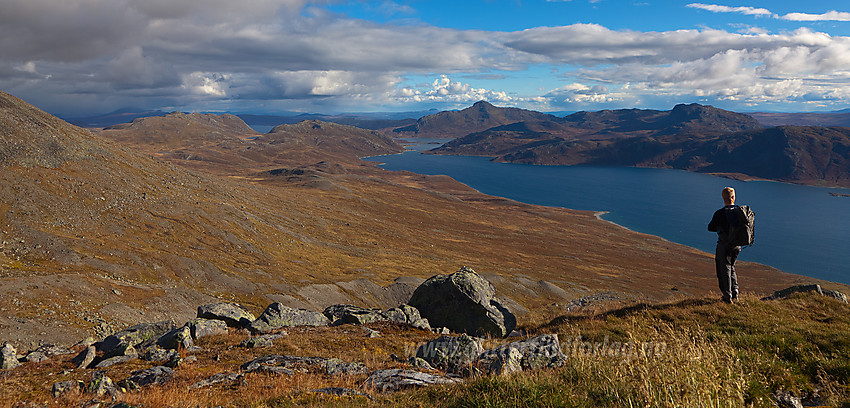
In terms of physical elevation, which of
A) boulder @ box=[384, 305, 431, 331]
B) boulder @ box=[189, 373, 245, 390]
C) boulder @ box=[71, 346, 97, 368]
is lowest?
boulder @ box=[384, 305, 431, 331]

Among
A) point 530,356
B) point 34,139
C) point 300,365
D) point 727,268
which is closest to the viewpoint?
point 530,356

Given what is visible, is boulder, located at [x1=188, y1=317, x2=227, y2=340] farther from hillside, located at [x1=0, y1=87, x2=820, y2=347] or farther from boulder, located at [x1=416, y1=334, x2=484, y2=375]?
hillside, located at [x1=0, y1=87, x2=820, y2=347]

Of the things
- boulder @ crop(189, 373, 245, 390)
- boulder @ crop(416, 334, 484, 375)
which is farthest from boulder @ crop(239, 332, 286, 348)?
boulder @ crop(416, 334, 484, 375)

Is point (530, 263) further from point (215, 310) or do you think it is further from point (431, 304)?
point (215, 310)

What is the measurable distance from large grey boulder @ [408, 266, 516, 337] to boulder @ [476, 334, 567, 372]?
9833mm

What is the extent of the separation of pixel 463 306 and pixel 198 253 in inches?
2026

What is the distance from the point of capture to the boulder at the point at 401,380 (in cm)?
1027

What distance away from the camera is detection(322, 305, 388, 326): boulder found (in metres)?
22.3

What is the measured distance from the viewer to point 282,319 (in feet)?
71.0

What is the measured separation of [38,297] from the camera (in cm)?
3369

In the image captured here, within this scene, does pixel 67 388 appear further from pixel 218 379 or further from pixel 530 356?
pixel 530 356

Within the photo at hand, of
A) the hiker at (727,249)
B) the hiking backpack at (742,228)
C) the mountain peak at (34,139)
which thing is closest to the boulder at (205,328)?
the hiker at (727,249)

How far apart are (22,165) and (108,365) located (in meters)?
72.6

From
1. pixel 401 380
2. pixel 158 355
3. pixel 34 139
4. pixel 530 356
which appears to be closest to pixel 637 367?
pixel 530 356
